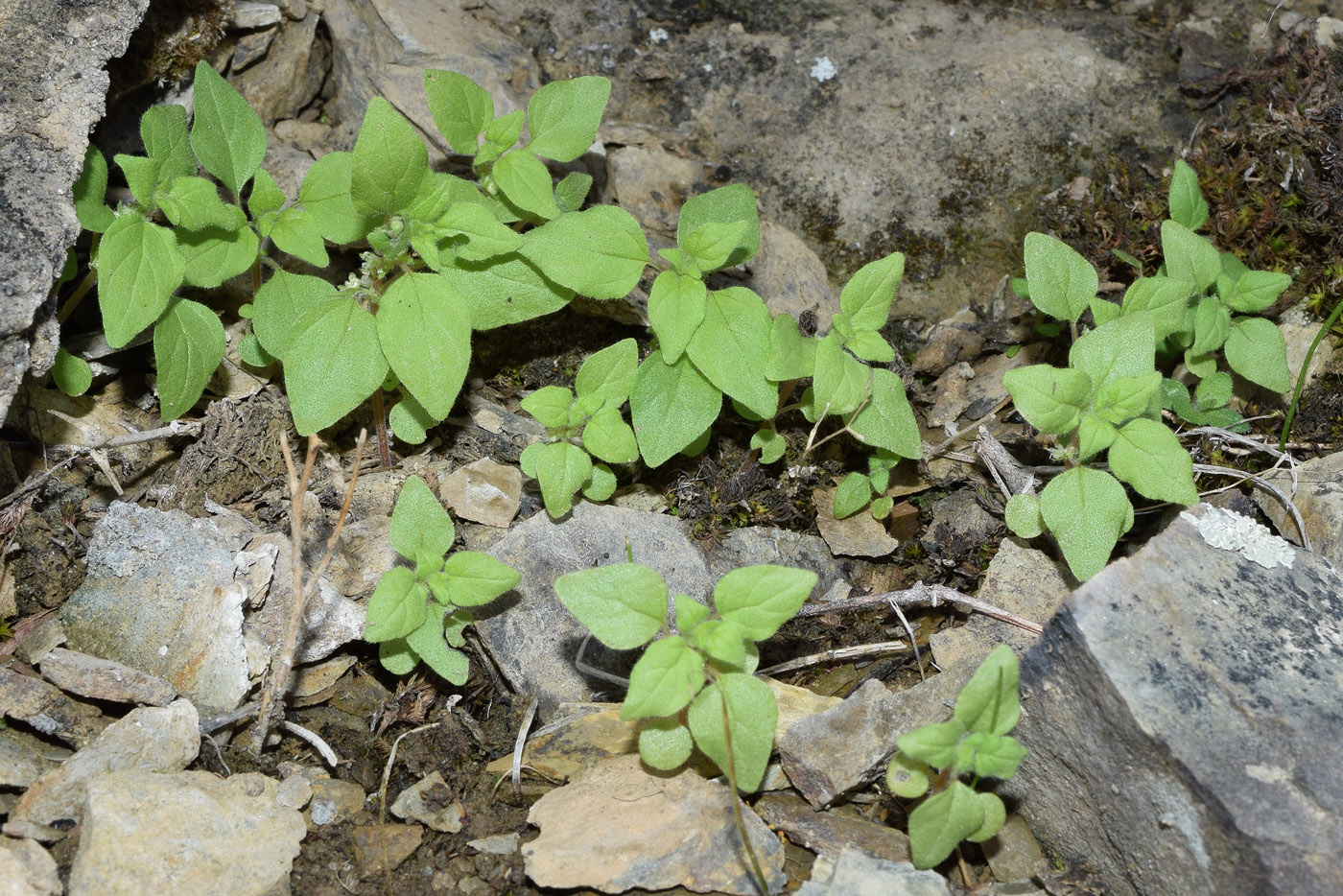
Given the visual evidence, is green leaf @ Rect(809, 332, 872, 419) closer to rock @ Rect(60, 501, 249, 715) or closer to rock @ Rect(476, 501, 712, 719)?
rock @ Rect(476, 501, 712, 719)

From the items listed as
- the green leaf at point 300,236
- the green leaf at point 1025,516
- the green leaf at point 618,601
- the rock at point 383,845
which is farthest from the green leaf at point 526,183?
the rock at point 383,845

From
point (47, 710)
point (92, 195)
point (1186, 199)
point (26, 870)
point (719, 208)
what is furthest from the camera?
point (1186, 199)

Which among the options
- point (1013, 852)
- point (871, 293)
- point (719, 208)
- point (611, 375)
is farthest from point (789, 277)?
point (1013, 852)

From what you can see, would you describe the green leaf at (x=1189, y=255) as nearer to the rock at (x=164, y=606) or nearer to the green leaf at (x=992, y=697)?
the green leaf at (x=992, y=697)

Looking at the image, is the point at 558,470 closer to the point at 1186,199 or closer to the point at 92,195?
the point at 92,195

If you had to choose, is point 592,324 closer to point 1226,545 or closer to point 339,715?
point 339,715

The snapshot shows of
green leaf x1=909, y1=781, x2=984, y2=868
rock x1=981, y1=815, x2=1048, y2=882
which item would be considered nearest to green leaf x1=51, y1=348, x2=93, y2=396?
green leaf x1=909, y1=781, x2=984, y2=868
